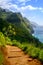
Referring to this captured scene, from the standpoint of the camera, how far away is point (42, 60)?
9.87 metres

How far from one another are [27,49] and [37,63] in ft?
8.54

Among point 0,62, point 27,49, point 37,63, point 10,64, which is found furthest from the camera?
point 27,49

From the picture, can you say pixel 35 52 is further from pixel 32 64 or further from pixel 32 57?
pixel 32 64

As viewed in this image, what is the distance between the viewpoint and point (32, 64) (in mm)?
9539

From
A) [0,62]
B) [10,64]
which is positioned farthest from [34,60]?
[0,62]

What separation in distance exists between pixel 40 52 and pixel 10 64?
2.11 metres

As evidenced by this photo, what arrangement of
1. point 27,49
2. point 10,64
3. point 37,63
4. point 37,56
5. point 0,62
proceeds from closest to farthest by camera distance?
point 0,62 < point 10,64 < point 37,63 < point 37,56 < point 27,49

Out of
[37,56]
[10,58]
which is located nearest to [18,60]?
[10,58]

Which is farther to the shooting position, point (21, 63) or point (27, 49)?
point (27, 49)

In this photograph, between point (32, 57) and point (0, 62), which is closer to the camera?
point (0, 62)

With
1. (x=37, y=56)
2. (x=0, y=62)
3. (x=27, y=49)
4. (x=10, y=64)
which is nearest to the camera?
(x=0, y=62)

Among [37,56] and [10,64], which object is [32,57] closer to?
[37,56]

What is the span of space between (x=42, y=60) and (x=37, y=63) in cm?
31

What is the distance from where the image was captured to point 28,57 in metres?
10.8
